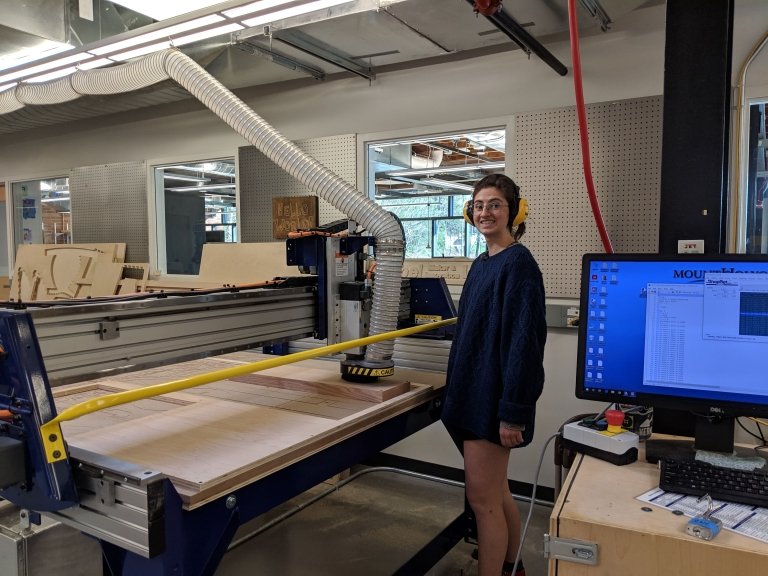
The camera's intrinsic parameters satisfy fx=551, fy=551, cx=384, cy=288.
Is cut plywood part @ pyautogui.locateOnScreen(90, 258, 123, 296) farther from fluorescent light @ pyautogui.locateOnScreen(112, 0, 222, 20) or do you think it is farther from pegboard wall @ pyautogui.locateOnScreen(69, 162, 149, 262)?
fluorescent light @ pyautogui.locateOnScreen(112, 0, 222, 20)

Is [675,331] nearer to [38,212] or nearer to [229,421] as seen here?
[229,421]

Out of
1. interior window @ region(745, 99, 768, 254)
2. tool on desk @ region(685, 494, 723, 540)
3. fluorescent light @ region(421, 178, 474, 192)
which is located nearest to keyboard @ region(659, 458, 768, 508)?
tool on desk @ region(685, 494, 723, 540)

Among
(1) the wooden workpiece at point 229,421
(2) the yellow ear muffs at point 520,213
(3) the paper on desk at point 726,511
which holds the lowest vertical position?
(3) the paper on desk at point 726,511

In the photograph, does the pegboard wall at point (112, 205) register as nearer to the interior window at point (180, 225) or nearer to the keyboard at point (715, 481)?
the interior window at point (180, 225)

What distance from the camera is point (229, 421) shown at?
158cm

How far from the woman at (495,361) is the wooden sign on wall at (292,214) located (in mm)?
1838

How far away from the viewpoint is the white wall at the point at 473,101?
277cm

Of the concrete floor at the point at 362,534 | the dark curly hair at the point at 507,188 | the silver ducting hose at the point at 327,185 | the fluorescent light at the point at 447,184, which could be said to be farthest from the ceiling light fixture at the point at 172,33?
the fluorescent light at the point at 447,184

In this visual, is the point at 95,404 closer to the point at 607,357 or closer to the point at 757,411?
the point at 607,357

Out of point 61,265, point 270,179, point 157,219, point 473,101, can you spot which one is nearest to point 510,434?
point 473,101

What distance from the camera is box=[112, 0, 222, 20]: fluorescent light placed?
2465mm

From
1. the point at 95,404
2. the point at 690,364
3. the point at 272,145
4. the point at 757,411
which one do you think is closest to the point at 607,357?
the point at 690,364

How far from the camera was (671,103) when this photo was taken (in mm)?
1860

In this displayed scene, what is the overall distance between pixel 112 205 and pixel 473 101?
3220 mm
